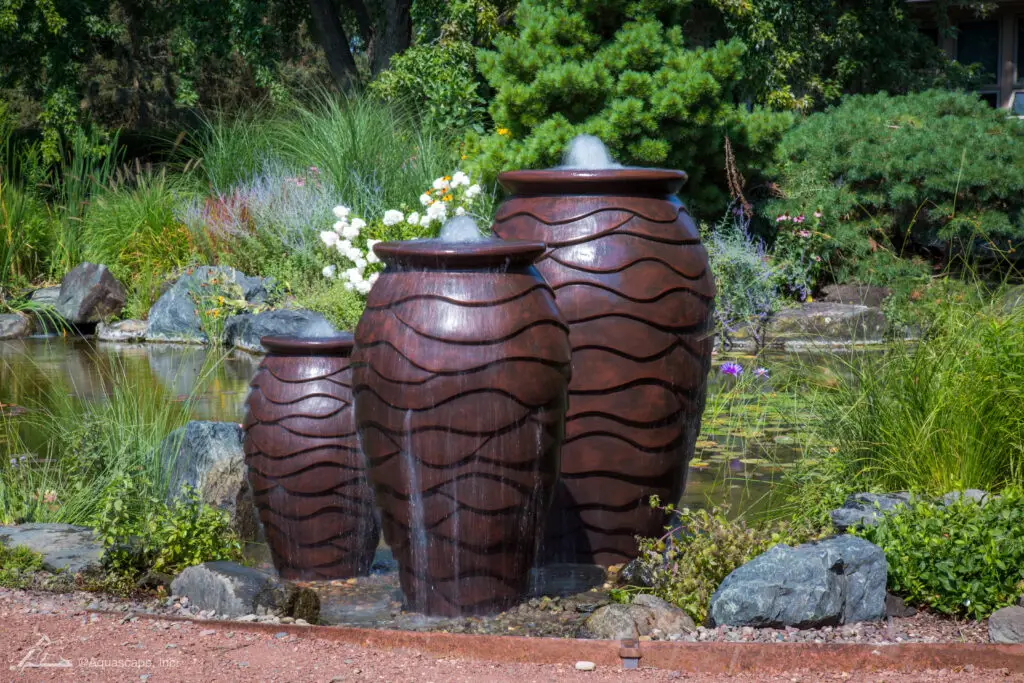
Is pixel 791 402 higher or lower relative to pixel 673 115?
lower

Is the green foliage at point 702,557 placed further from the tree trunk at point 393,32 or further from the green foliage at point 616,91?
the tree trunk at point 393,32

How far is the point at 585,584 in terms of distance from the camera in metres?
3.97

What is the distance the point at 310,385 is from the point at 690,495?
1907mm

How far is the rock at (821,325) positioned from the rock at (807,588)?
19.0 ft

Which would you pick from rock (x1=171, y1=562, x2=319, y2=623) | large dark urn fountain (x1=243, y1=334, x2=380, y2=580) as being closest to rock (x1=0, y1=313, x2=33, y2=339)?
large dark urn fountain (x1=243, y1=334, x2=380, y2=580)

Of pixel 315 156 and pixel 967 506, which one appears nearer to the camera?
pixel 967 506

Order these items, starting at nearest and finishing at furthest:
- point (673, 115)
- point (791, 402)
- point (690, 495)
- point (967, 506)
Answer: point (967, 506) → point (690, 495) → point (791, 402) → point (673, 115)

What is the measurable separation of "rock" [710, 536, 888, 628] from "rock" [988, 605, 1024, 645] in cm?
31

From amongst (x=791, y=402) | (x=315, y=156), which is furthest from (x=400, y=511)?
(x=315, y=156)

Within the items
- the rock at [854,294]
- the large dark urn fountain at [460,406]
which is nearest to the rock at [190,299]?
the rock at [854,294]

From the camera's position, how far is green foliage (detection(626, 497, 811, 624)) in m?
3.52

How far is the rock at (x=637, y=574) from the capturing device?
3.78 metres

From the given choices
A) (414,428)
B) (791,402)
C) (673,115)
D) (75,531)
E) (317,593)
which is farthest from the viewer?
(673,115)

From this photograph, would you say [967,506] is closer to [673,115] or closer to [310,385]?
[310,385]
